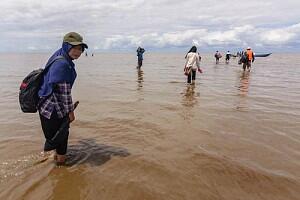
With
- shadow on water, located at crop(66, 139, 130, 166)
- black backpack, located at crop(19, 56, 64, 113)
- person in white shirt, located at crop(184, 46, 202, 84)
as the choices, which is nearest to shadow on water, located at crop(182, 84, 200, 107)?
person in white shirt, located at crop(184, 46, 202, 84)

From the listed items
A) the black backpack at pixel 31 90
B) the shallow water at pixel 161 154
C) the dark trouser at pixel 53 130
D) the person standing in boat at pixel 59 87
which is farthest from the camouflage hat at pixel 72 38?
the shallow water at pixel 161 154

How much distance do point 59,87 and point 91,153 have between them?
64.9 inches

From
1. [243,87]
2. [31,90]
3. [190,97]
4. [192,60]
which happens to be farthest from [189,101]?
[31,90]

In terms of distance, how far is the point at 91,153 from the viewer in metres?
5.59

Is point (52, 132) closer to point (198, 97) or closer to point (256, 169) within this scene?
point (256, 169)

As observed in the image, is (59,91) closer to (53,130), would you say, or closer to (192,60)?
(53,130)

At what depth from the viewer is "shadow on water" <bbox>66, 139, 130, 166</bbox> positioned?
17.1 feet

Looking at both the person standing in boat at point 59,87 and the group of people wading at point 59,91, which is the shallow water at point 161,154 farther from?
the person standing in boat at point 59,87

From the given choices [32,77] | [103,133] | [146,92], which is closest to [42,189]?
[32,77]

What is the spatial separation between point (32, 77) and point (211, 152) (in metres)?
3.26

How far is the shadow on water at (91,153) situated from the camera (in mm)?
5227

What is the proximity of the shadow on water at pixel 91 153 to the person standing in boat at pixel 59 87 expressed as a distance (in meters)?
0.74

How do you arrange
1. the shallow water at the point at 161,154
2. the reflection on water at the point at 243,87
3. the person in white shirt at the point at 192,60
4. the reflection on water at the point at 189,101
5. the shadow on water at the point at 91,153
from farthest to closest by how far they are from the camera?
the person in white shirt at the point at 192,60 → the reflection on water at the point at 243,87 → the reflection on water at the point at 189,101 → the shadow on water at the point at 91,153 → the shallow water at the point at 161,154

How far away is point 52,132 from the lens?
186 inches
